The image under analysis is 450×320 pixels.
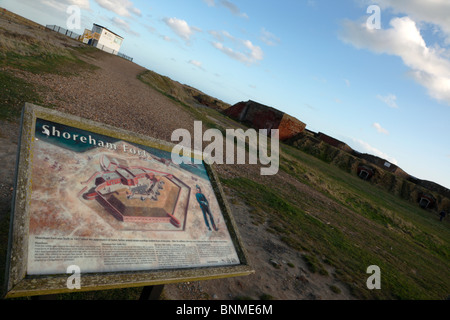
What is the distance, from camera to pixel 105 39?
62375 millimetres

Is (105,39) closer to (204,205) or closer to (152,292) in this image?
(204,205)

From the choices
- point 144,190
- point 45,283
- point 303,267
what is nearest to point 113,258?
point 45,283

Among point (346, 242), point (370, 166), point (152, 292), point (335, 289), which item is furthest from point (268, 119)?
point (152, 292)

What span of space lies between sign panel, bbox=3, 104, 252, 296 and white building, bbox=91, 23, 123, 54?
68.6 m

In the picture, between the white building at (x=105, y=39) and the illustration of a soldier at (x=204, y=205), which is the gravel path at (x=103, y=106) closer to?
the illustration of a soldier at (x=204, y=205)

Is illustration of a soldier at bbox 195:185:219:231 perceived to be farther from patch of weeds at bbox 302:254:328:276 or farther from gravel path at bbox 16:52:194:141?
gravel path at bbox 16:52:194:141

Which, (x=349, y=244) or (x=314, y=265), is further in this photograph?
(x=349, y=244)

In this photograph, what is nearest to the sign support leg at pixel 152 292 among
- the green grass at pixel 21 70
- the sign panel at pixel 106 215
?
the sign panel at pixel 106 215

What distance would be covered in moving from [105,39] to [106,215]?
71772mm

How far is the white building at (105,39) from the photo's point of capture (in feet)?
198

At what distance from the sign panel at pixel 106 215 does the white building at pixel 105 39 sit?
68.6 m

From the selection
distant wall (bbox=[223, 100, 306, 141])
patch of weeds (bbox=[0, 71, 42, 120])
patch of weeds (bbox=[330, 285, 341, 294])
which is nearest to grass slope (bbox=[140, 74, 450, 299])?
patch of weeds (bbox=[330, 285, 341, 294])
